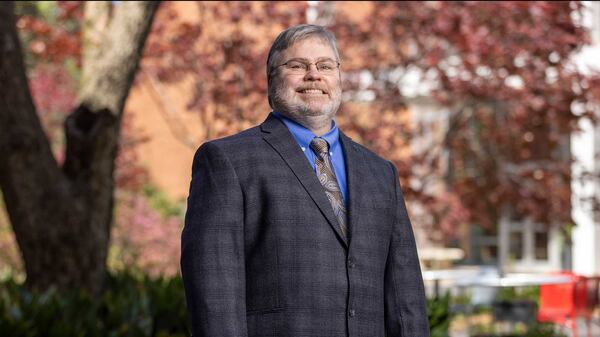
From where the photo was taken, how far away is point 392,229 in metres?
4.04

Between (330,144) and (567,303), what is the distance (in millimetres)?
10344

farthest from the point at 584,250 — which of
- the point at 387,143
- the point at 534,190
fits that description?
the point at 387,143

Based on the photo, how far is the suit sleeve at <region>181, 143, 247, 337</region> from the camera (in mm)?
3643

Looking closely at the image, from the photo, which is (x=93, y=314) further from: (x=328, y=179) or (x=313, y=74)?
(x=313, y=74)

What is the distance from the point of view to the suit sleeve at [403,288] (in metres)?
3.97

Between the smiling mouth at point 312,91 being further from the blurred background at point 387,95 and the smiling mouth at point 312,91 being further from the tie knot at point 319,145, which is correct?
the blurred background at point 387,95

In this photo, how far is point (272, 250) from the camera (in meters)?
3.75

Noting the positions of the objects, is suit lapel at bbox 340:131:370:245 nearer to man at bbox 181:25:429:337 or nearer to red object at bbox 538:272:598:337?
man at bbox 181:25:429:337

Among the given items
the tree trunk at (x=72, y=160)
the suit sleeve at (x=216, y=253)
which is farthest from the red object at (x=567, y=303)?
the suit sleeve at (x=216, y=253)

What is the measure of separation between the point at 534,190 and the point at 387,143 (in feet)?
5.97

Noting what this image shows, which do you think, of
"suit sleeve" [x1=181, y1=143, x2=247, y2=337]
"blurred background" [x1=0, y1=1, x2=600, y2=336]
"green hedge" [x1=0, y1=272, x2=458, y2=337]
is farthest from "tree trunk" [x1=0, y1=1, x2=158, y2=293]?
"suit sleeve" [x1=181, y1=143, x2=247, y2=337]

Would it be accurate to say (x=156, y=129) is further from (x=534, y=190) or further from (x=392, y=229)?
(x=392, y=229)

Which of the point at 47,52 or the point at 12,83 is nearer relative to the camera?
the point at 12,83

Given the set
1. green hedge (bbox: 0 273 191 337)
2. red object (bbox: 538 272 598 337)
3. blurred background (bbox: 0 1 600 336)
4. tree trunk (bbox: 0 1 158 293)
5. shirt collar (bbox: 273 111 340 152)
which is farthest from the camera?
red object (bbox: 538 272 598 337)
